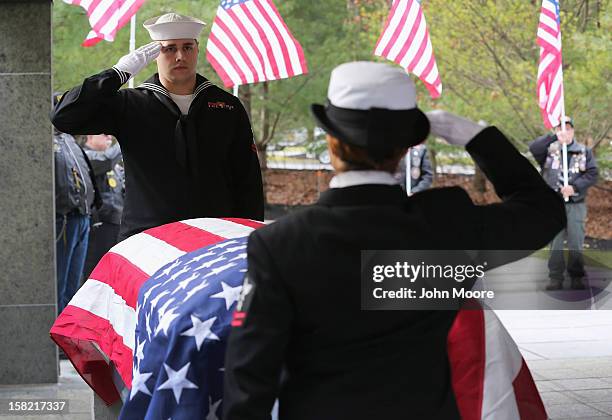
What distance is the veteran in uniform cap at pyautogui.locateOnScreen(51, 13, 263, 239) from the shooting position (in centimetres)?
457

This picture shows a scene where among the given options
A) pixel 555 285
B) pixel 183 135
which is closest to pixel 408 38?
pixel 555 285

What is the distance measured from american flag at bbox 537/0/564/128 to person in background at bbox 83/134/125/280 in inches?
199

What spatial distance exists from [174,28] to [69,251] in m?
3.64

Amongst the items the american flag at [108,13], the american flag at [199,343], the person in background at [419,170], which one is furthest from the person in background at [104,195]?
the american flag at [199,343]

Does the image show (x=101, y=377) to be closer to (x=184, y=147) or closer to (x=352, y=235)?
(x=184, y=147)

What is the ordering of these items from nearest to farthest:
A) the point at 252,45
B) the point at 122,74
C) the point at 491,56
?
1. the point at 122,74
2. the point at 252,45
3. the point at 491,56

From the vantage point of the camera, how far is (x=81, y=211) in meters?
7.85

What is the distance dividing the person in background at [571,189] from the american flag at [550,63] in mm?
218

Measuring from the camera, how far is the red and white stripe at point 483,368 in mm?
2906

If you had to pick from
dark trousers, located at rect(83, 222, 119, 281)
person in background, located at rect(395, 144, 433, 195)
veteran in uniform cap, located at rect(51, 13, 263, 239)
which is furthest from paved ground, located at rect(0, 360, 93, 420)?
person in background, located at rect(395, 144, 433, 195)

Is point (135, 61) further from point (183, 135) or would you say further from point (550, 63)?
point (550, 63)

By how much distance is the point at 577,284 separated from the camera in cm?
1160

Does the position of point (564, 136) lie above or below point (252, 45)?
below

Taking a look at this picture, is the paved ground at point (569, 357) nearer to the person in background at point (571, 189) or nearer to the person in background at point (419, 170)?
the person in background at point (571, 189)
